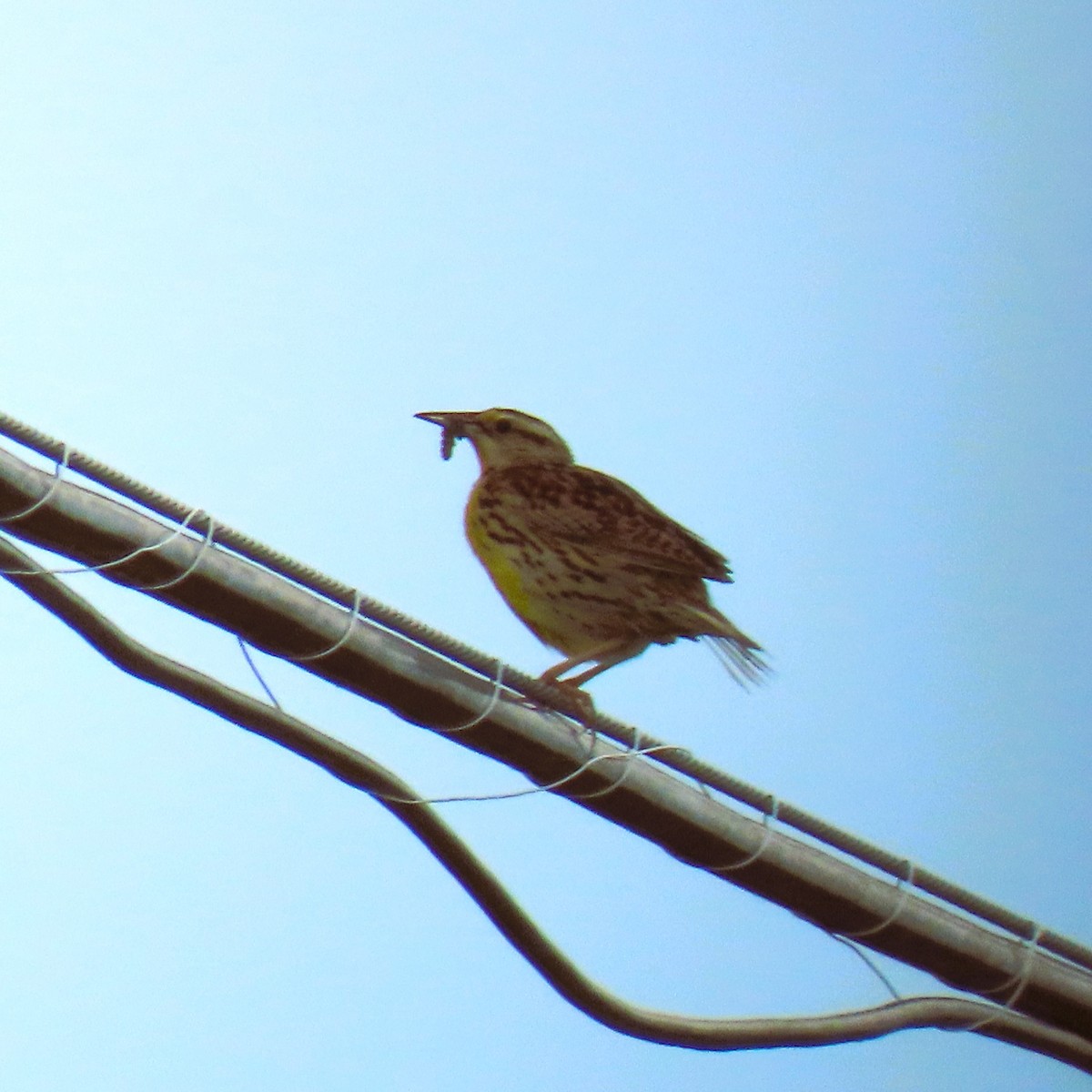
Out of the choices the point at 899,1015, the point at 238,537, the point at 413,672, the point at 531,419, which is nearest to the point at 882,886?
the point at 899,1015

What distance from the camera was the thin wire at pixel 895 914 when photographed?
2.45m

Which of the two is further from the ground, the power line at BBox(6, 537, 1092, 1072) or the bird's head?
the bird's head

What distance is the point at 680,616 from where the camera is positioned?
306cm

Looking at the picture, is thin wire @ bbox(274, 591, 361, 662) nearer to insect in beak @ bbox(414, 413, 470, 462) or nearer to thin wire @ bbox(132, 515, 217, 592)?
thin wire @ bbox(132, 515, 217, 592)

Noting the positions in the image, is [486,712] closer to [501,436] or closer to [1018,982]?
[1018,982]

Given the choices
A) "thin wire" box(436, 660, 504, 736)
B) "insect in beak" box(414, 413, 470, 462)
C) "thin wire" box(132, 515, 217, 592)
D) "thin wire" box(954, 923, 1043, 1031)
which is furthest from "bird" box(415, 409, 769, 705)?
"thin wire" box(132, 515, 217, 592)

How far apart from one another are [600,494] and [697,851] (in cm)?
106

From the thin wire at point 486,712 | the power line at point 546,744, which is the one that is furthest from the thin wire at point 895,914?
the thin wire at point 486,712

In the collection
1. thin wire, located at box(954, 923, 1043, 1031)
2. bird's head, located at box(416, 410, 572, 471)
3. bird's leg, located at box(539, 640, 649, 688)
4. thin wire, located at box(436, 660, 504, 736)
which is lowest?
thin wire, located at box(436, 660, 504, 736)

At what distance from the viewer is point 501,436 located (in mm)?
3588

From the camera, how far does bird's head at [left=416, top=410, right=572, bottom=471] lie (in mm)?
3557

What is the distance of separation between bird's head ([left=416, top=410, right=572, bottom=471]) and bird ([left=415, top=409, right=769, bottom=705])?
0.84ft

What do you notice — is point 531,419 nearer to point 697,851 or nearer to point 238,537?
point 697,851

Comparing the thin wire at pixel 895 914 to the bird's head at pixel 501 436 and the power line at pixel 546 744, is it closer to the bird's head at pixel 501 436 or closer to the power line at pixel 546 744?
the power line at pixel 546 744
